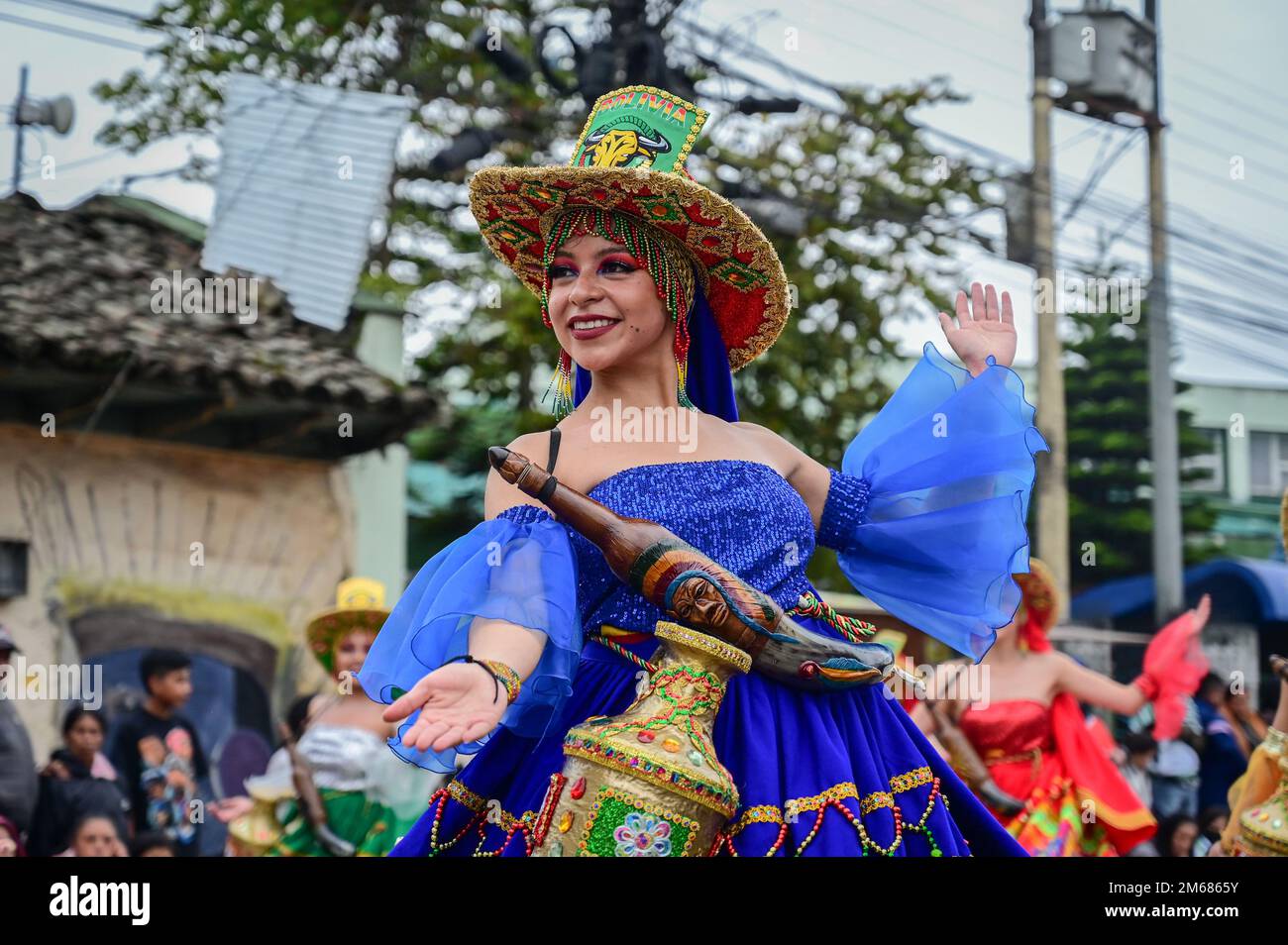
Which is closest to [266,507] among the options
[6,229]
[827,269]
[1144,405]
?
[6,229]

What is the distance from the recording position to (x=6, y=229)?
11.1 meters

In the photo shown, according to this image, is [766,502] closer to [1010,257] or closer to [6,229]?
[6,229]

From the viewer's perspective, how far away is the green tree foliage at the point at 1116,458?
20.5 m

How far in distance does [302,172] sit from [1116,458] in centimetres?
1316

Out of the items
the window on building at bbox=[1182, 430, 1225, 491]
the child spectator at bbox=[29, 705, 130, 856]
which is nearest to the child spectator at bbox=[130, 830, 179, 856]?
the child spectator at bbox=[29, 705, 130, 856]

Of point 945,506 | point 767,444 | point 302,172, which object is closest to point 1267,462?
point 302,172

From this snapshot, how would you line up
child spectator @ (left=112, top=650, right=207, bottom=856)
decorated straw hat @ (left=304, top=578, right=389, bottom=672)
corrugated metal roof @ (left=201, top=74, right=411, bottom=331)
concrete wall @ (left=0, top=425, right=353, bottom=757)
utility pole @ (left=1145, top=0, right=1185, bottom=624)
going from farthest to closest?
1. utility pole @ (left=1145, top=0, right=1185, bottom=624)
2. corrugated metal roof @ (left=201, top=74, right=411, bottom=331)
3. concrete wall @ (left=0, top=425, right=353, bottom=757)
4. child spectator @ (left=112, top=650, right=207, bottom=856)
5. decorated straw hat @ (left=304, top=578, right=389, bottom=672)

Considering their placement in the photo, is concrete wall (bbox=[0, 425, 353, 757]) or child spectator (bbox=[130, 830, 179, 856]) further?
concrete wall (bbox=[0, 425, 353, 757])

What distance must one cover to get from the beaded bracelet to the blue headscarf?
0.96 meters

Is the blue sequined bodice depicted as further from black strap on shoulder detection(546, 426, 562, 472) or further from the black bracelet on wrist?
the black bracelet on wrist

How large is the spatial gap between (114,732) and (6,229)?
4.29 meters

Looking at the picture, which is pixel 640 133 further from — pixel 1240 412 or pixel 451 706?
pixel 1240 412

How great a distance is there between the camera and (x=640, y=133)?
3.49 metres

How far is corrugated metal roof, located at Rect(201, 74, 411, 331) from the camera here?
10688mm
